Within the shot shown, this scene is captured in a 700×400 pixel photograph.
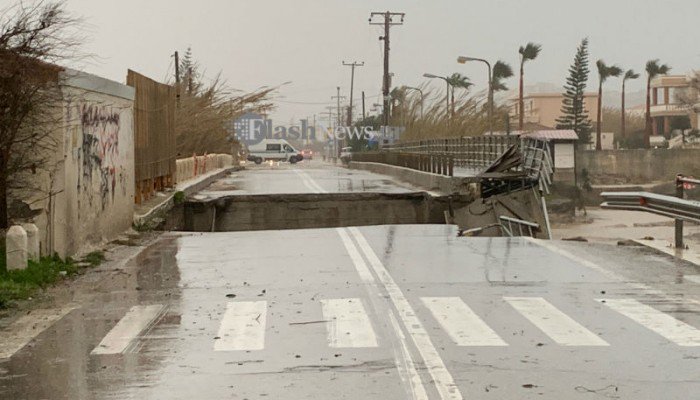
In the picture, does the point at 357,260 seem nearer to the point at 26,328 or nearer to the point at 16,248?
the point at 16,248

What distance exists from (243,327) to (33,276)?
4578 mm

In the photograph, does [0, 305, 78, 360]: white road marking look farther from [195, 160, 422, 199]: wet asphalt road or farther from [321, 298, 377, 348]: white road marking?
[195, 160, 422, 199]: wet asphalt road

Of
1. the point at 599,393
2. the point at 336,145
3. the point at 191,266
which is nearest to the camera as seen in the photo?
the point at 599,393

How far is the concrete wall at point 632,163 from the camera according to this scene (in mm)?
88062

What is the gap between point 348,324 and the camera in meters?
11.0

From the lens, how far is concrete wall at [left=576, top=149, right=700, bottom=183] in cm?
8806

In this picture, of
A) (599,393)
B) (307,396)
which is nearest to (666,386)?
(599,393)

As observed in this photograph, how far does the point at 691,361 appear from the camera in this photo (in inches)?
358

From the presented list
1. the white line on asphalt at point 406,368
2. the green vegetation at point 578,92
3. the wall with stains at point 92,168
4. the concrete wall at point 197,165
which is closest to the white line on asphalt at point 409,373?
the white line on asphalt at point 406,368

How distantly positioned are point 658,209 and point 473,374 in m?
9.98

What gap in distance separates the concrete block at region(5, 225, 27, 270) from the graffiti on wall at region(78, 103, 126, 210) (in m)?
2.88

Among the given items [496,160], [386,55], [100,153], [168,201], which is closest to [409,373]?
[100,153]

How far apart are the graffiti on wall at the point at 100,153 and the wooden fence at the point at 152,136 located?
3656 mm

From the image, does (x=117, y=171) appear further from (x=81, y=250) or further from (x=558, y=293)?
(x=558, y=293)
